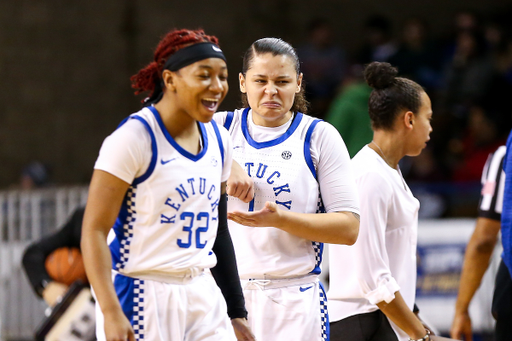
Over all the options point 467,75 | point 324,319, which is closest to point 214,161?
point 324,319

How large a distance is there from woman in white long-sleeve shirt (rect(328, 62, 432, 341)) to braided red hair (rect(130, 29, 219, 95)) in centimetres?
115

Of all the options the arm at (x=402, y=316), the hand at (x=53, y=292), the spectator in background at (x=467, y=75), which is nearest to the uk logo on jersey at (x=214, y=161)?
the arm at (x=402, y=316)

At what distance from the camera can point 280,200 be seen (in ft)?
10.0

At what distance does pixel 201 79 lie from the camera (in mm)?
2432

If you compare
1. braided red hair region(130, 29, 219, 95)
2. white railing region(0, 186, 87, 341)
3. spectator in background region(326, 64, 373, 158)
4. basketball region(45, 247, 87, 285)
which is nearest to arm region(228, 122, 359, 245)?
braided red hair region(130, 29, 219, 95)

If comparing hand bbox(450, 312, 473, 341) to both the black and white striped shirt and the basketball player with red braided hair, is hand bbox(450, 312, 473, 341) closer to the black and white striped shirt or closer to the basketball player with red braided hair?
the black and white striped shirt

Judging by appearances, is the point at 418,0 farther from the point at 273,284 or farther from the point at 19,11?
the point at 273,284

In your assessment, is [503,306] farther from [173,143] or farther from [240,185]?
[173,143]

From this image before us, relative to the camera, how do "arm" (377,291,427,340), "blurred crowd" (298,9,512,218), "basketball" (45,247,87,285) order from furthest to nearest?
"blurred crowd" (298,9,512,218), "basketball" (45,247,87,285), "arm" (377,291,427,340)

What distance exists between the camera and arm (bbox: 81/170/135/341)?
7.30 feet

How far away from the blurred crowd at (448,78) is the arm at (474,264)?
466 centimetres

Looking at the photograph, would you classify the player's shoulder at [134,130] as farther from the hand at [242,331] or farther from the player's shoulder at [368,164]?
the player's shoulder at [368,164]

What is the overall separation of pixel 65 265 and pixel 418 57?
22.0 feet

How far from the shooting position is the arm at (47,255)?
191 inches
